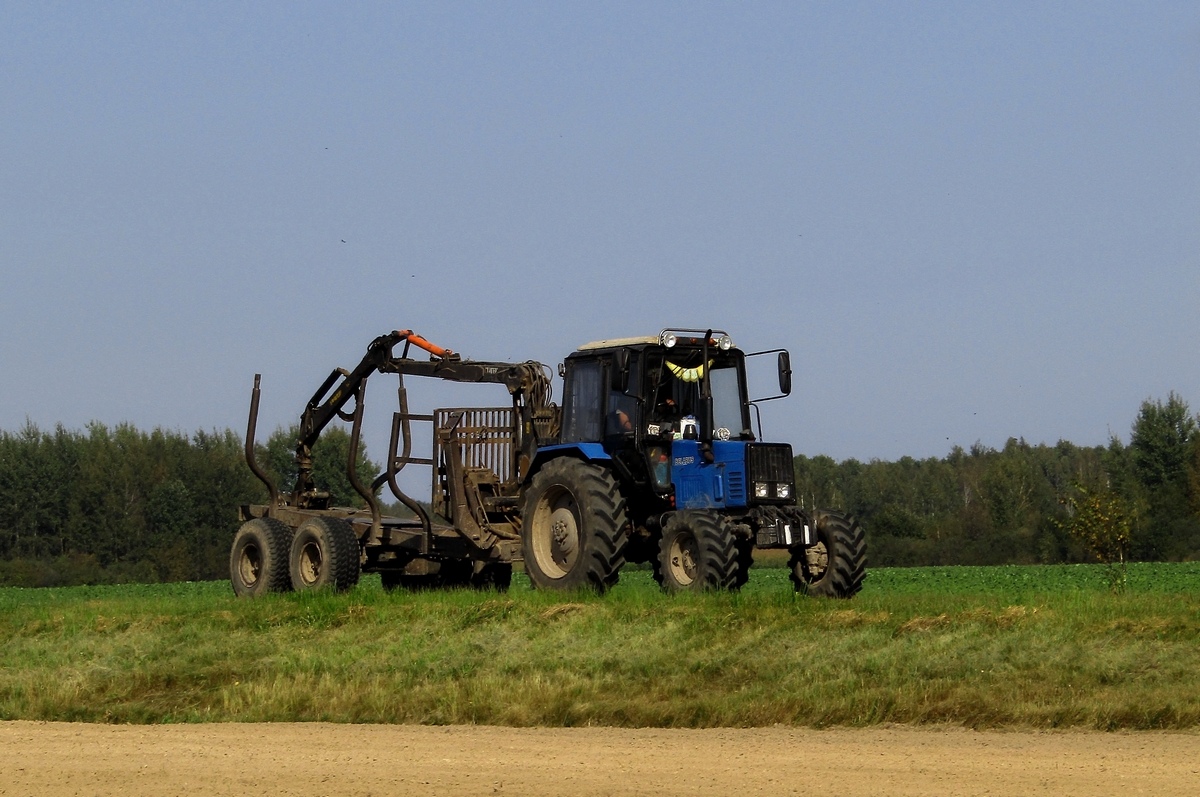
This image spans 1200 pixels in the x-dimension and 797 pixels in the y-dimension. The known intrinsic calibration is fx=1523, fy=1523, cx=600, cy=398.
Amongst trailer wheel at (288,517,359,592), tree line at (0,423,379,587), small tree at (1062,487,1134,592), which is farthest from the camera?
tree line at (0,423,379,587)

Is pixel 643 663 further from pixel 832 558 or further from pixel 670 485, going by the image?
pixel 670 485

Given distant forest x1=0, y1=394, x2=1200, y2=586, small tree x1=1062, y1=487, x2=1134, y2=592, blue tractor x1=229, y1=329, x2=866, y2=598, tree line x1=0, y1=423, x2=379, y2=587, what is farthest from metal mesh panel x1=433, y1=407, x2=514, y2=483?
tree line x1=0, y1=423, x2=379, y2=587

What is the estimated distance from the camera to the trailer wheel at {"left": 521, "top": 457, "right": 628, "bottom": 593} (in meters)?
16.5

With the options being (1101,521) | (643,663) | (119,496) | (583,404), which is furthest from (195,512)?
(643,663)

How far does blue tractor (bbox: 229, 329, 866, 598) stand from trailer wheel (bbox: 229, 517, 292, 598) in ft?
0.07

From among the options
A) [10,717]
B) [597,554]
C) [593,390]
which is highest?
[593,390]

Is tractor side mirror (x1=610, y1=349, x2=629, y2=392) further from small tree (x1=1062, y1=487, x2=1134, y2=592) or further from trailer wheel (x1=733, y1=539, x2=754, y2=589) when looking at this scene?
small tree (x1=1062, y1=487, x2=1134, y2=592)

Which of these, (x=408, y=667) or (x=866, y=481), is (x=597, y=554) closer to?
(x=408, y=667)

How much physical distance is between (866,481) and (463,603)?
9239 centimetres

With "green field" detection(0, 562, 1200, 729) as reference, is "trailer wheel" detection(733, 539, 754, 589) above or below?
above

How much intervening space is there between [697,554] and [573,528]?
7.20 feet

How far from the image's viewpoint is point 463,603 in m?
16.1

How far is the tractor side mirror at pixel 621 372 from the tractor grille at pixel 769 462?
1.54 m

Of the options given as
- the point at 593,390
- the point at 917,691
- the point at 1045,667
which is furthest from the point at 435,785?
the point at 593,390
